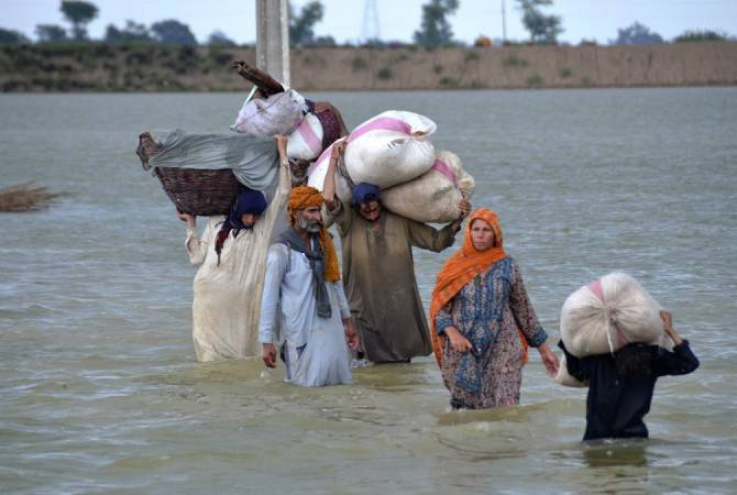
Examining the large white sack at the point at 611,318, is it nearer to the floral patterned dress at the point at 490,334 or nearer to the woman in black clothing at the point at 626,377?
the woman in black clothing at the point at 626,377

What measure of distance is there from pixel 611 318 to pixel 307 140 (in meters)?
3.13

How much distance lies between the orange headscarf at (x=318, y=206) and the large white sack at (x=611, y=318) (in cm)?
197

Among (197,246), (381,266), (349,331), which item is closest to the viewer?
(349,331)

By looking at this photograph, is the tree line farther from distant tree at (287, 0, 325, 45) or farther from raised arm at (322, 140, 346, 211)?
raised arm at (322, 140, 346, 211)

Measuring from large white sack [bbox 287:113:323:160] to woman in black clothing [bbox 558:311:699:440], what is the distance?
2877 mm

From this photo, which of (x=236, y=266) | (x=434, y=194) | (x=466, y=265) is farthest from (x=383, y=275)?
(x=466, y=265)

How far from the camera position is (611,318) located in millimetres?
5848

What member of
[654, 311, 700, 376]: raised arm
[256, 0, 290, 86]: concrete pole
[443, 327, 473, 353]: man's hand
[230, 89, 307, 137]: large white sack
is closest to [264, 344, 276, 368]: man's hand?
[443, 327, 473, 353]: man's hand

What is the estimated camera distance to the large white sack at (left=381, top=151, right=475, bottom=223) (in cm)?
812

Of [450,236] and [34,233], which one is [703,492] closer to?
[450,236]

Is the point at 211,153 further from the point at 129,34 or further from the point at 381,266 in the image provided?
the point at 129,34

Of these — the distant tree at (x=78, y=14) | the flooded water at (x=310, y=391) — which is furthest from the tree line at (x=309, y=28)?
the flooded water at (x=310, y=391)

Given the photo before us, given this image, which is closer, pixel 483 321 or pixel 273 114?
pixel 483 321

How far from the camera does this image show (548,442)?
23.7ft
